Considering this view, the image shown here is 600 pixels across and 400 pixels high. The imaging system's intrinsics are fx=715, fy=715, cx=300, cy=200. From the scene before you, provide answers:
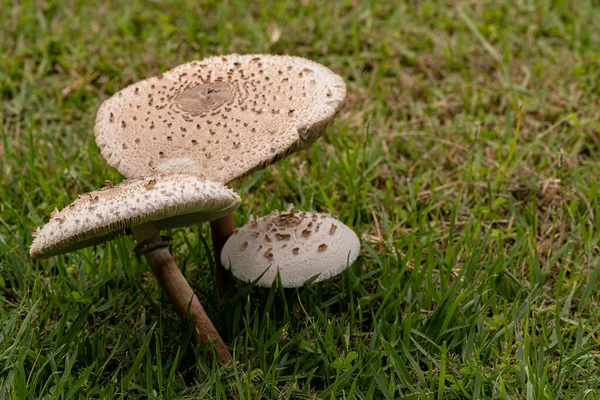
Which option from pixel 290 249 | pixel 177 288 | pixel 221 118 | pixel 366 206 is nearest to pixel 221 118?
pixel 221 118

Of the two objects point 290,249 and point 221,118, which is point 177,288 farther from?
point 221,118

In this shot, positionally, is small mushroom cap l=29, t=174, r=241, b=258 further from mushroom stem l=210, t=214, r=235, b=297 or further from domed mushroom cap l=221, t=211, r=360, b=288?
mushroom stem l=210, t=214, r=235, b=297

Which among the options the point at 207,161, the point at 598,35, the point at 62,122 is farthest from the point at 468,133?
the point at 62,122

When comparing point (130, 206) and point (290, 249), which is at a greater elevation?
point (130, 206)

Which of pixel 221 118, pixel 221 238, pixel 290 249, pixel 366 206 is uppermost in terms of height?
pixel 221 118

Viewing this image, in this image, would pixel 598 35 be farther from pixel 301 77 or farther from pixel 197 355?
pixel 197 355

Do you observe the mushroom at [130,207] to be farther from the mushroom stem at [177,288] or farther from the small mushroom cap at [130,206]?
the mushroom stem at [177,288]

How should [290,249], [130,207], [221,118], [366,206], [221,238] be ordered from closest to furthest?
[130,207] < [221,118] < [290,249] < [221,238] < [366,206]

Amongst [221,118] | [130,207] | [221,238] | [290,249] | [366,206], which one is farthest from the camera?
[366,206]
